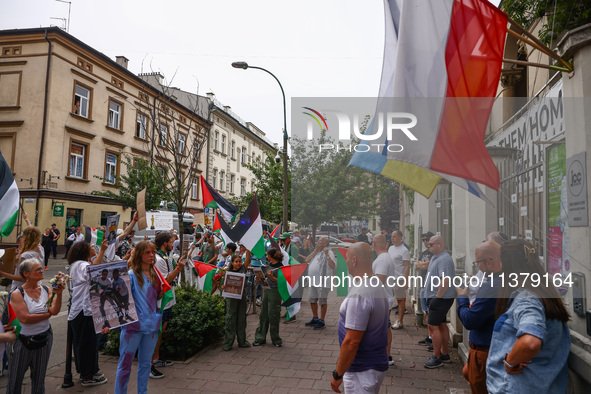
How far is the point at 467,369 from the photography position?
3824 millimetres

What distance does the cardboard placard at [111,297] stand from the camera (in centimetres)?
430

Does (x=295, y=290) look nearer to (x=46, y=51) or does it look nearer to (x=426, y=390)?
(x=426, y=390)

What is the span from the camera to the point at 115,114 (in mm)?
26500

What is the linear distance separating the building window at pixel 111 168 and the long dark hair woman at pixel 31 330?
2264cm

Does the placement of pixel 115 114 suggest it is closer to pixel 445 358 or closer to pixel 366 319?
pixel 445 358

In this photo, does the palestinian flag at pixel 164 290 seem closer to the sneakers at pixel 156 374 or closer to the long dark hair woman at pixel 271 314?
the sneakers at pixel 156 374

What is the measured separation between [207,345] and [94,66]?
2272 cm

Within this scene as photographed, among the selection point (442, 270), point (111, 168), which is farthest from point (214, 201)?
point (111, 168)

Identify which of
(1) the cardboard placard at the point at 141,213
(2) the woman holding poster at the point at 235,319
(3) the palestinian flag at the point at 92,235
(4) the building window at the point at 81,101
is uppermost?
(4) the building window at the point at 81,101

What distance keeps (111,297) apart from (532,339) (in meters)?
3.87

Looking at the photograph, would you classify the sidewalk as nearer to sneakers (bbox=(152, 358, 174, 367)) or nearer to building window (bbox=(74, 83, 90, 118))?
sneakers (bbox=(152, 358, 174, 367))

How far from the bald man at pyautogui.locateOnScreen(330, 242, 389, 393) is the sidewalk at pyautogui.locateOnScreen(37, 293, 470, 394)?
2.08 m

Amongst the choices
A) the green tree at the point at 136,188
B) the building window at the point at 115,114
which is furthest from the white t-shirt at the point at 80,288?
the building window at the point at 115,114

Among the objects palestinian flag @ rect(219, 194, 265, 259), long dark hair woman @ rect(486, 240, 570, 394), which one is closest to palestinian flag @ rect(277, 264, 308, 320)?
palestinian flag @ rect(219, 194, 265, 259)
